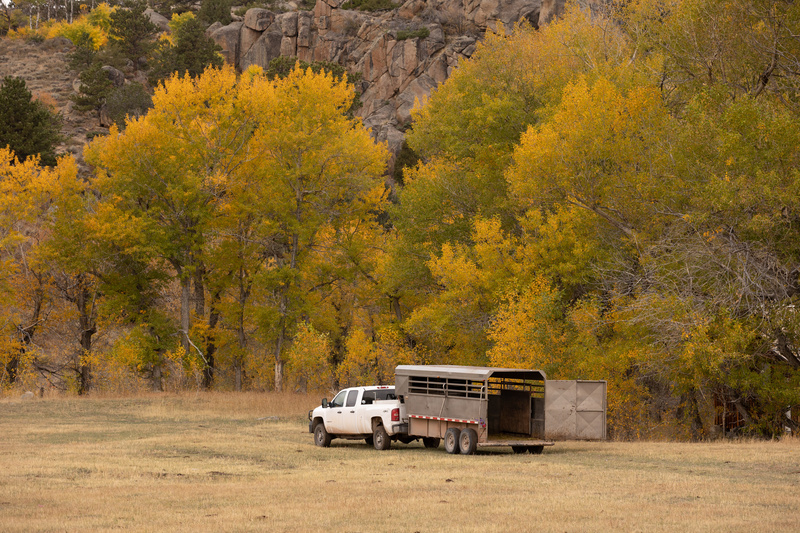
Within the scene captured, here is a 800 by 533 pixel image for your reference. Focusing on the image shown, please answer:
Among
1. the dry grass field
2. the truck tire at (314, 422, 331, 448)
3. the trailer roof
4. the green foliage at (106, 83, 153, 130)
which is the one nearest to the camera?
the dry grass field

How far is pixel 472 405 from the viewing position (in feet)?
71.1

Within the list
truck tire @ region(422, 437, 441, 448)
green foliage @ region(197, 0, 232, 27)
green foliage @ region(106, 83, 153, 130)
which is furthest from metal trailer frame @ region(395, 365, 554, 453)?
green foliage @ region(197, 0, 232, 27)

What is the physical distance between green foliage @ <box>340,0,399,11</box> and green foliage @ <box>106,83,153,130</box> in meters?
35.0

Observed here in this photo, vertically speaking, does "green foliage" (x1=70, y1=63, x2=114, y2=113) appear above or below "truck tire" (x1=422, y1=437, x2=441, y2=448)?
above

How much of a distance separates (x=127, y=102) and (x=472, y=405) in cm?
7292

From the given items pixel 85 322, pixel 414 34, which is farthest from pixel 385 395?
pixel 414 34

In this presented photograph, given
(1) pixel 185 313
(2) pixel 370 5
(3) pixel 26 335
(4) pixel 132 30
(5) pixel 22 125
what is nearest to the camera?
(3) pixel 26 335

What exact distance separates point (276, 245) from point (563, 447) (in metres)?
27.8

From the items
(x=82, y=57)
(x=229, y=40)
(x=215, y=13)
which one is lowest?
(x=82, y=57)

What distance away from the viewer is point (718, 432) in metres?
32.1

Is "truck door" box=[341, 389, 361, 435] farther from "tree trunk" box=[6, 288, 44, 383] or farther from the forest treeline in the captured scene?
"tree trunk" box=[6, 288, 44, 383]

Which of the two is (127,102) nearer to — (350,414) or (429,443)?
(350,414)

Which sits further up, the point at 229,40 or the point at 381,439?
the point at 229,40

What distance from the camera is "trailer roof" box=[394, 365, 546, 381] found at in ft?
70.5
